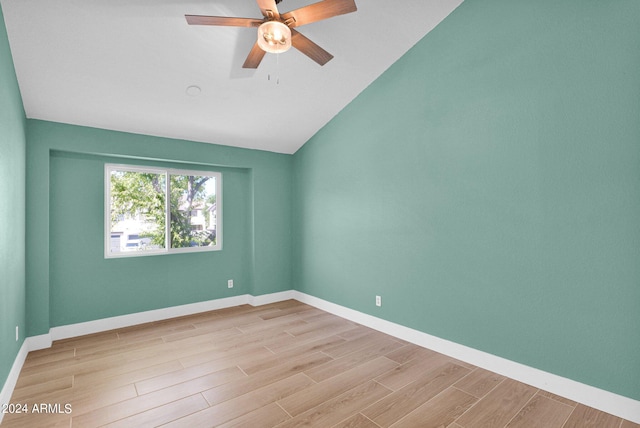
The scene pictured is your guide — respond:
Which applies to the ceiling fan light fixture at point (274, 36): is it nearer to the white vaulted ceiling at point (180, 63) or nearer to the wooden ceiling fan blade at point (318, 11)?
the wooden ceiling fan blade at point (318, 11)

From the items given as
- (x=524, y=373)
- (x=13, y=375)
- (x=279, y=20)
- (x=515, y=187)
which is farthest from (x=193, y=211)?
(x=524, y=373)

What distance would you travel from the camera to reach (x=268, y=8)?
1.92 metres

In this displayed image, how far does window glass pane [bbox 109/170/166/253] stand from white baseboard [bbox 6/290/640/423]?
2.89ft

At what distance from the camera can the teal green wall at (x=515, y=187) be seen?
2.04m

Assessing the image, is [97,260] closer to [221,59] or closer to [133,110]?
[133,110]

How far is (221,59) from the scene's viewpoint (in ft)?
9.40

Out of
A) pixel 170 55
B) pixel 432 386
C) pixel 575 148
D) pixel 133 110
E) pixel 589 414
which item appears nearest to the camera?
pixel 589 414

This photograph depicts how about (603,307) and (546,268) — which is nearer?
(603,307)

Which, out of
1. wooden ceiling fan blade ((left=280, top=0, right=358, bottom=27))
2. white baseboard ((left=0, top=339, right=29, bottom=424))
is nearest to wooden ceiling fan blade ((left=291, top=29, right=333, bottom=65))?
wooden ceiling fan blade ((left=280, top=0, right=358, bottom=27))

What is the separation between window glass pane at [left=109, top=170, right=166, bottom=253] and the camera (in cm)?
378

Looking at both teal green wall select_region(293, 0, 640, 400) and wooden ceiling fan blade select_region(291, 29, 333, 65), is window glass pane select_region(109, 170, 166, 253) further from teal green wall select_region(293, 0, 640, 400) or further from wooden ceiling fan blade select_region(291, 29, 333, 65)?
wooden ceiling fan blade select_region(291, 29, 333, 65)

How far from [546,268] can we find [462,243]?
0.65 metres

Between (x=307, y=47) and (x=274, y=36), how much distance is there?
0.35 m

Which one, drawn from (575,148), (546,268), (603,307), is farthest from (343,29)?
(603,307)
